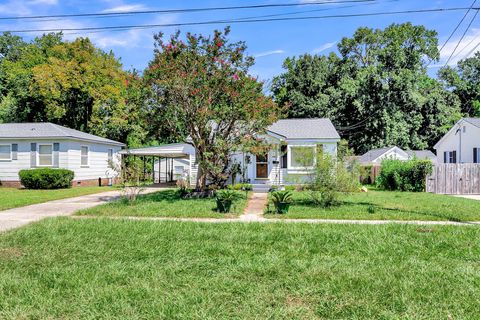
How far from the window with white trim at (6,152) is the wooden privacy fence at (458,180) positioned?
24483mm

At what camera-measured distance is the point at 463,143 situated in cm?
2602

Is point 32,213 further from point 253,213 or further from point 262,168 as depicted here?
point 262,168

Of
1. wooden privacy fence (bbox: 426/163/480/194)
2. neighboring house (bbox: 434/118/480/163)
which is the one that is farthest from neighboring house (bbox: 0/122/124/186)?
neighboring house (bbox: 434/118/480/163)

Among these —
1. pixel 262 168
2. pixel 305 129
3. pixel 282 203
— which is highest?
pixel 305 129

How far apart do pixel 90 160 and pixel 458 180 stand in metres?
22.4

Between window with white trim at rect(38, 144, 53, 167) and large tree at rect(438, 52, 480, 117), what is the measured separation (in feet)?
145

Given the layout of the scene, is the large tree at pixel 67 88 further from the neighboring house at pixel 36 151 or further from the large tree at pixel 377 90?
the large tree at pixel 377 90

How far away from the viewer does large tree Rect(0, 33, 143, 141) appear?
101 ft

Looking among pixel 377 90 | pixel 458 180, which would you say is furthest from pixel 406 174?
pixel 377 90

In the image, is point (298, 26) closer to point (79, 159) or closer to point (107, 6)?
point (107, 6)

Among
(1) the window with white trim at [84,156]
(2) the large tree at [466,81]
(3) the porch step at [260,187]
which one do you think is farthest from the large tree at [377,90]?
(1) the window with white trim at [84,156]

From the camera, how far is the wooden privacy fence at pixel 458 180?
63.0ft

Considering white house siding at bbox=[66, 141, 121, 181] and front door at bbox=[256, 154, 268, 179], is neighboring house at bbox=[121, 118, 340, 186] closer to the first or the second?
front door at bbox=[256, 154, 268, 179]

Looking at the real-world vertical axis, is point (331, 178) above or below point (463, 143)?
below
